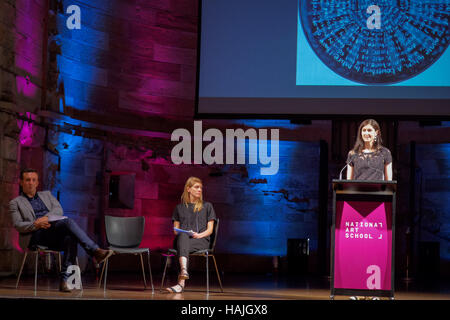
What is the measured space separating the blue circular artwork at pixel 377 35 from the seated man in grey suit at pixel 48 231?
12.3 feet

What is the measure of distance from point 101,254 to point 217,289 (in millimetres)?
1361

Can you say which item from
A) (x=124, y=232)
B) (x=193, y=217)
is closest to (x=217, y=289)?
(x=193, y=217)

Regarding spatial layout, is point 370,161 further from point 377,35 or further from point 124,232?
point 377,35

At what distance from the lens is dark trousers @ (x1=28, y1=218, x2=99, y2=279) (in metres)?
6.04

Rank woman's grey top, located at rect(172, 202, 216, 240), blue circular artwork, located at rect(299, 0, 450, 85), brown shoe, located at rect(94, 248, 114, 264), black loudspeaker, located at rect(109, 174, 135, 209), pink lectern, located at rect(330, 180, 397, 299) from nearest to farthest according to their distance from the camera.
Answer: pink lectern, located at rect(330, 180, 397, 299), brown shoe, located at rect(94, 248, 114, 264), woman's grey top, located at rect(172, 202, 216, 240), blue circular artwork, located at rect(299, 0, 450, 85), black loudspeaker, located at rect(109, 174, 135, 209)

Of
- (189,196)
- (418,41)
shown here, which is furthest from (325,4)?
(189,196)

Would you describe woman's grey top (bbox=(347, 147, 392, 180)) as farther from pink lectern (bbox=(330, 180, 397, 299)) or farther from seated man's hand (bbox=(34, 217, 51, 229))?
seated man's hand (bbox=(34, 217, 51, 229))

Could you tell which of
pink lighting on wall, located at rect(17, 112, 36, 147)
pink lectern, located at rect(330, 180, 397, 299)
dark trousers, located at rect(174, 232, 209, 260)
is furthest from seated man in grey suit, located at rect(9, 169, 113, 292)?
pink lectern, located at rect(330, 180, 397, 299)

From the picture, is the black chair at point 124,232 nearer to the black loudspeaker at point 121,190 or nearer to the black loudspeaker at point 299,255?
the black loudspeaker at point 121,190

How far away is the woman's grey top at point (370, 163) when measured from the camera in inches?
205

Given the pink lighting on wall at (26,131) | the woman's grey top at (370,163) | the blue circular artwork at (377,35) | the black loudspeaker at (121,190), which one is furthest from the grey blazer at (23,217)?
the blue circular artwork at (377,35)

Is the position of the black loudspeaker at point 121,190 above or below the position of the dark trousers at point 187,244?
above

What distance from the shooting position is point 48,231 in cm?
616

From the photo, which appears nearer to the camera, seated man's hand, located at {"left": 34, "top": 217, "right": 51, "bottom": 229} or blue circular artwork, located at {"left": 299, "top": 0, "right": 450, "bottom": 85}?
seated man's hand, located at {"left": 34, "top": 217, "right": 51, "bottom": 229}
